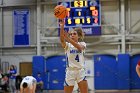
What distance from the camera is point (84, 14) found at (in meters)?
20.4

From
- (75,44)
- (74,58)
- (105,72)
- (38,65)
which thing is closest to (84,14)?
(105,72)

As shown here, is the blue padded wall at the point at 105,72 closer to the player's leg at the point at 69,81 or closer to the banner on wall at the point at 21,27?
the banner on wall at the point at 21,27

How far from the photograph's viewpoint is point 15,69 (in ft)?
73.2

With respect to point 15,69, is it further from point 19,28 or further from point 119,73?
point 119,73

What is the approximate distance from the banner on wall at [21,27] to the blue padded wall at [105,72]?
492cm

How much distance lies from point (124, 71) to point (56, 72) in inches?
171

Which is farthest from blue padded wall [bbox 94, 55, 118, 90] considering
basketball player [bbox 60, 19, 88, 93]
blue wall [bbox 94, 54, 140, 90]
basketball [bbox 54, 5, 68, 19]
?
basketball [bbox 54, 5, 68, 19]

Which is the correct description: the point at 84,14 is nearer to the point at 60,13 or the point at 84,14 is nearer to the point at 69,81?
the point at 69,81

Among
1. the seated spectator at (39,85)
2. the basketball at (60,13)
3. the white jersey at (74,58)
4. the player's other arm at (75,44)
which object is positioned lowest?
the seated spectator at (39,85)

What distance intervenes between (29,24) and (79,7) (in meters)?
4.10

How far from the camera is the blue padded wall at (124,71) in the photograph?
20.8 meters

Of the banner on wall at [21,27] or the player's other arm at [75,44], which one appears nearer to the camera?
the player's other arm at [75,44]

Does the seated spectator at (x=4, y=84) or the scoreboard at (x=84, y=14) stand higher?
the scoreboard at (x=84, y=14)

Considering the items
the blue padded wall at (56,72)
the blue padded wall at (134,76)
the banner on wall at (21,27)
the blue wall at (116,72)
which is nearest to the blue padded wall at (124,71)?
the blue wall at (116,72)
